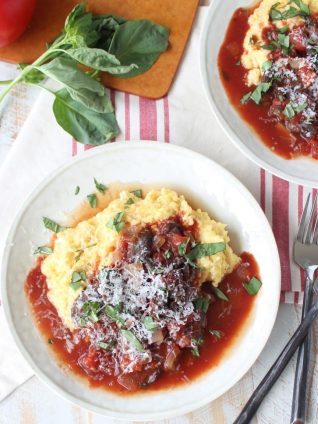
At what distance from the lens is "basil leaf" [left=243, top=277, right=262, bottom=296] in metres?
4.33

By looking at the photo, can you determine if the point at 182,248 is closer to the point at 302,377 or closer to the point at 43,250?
the point at 43,250

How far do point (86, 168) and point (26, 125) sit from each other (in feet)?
2.15

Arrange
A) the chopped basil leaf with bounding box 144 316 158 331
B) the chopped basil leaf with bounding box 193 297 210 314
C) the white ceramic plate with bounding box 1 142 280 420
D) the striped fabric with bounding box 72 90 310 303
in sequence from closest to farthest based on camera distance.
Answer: the chopped basil leaf with bounding box 144 316 158 331 < the chopped basil leaf with bounding box 193 297 210 314 < the white ceramic plate with bounding box 1 142 280 420 < the striped fabric with bounding box 72 90 310 303

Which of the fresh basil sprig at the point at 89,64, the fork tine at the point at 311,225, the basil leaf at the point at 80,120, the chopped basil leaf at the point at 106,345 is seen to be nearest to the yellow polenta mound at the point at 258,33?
the fresh basil sprig at the point at 89,64

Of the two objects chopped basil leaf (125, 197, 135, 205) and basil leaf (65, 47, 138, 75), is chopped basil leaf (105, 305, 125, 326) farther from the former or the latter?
basil leaf (65, 47, 138, 75)

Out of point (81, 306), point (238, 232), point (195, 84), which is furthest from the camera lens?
point (195, 84)

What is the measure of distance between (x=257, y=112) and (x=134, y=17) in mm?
1144

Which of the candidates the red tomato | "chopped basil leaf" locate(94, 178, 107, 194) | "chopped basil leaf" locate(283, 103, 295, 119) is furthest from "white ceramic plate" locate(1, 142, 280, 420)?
the red tomato

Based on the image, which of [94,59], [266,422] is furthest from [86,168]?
[266,422]

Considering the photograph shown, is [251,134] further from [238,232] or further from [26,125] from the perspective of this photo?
[26,125]

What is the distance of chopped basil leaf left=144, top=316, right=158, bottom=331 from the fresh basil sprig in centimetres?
132

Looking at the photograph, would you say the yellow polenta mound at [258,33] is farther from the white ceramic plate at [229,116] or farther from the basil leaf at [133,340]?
the basil leaf at [133,340]

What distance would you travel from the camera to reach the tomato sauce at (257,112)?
4465 mm

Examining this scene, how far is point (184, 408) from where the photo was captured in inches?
167
